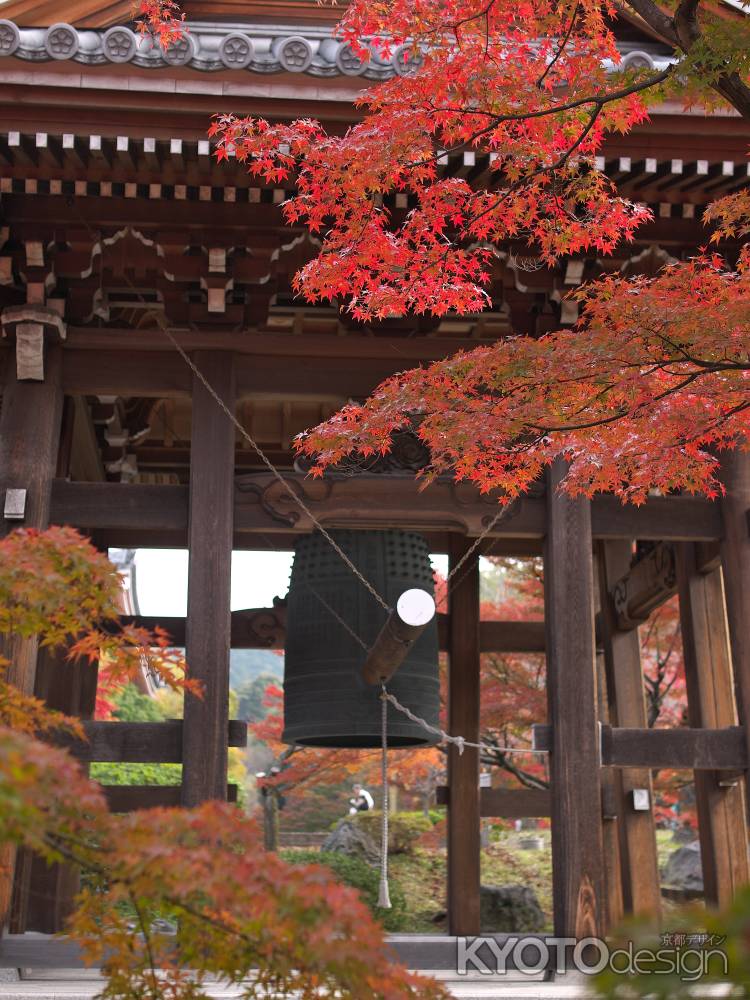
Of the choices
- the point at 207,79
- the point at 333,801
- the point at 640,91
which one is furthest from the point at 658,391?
the point at 333,801

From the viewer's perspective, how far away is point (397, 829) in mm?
15727

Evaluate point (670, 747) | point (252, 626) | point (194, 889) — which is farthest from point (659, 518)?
point (194, 889)

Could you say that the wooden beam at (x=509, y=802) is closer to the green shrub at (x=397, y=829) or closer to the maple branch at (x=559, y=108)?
the green shrub at (x=397, y=829)

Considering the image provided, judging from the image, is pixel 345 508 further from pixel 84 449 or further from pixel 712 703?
pixel 712 703

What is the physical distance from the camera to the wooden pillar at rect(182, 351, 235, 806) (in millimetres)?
5961

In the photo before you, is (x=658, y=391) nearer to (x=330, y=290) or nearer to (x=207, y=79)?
(x=330, y=290)

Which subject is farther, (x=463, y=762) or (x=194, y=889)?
(x=463, y=762)

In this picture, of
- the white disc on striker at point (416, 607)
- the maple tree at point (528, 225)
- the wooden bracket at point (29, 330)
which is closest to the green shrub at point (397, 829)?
the wooden bracket at point (29, 330)

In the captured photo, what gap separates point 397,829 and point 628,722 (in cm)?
698

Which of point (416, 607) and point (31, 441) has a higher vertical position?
point (31, 441)

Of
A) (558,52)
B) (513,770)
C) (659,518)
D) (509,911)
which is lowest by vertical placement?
(509,911)

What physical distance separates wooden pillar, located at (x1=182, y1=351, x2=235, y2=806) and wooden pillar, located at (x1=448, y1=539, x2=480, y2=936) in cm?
310

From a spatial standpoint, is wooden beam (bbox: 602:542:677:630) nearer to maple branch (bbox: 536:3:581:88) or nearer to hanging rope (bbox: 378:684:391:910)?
hanging rope (bbox: 378:684:391:910)
